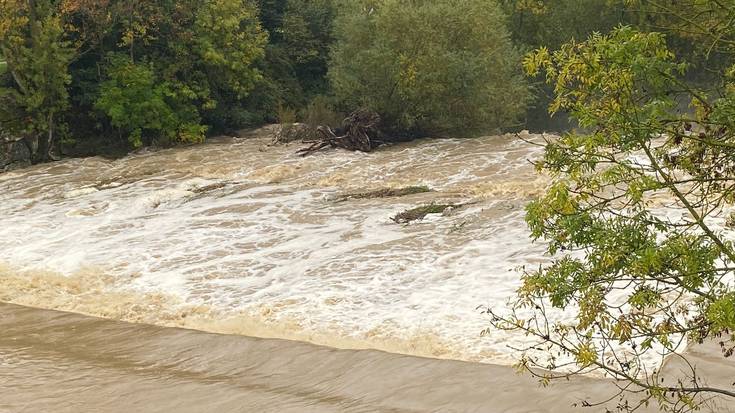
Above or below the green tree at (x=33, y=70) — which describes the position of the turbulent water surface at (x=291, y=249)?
below

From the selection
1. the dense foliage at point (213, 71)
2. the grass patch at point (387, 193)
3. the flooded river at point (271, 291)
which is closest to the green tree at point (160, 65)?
the dense foliage at point (213, 71)

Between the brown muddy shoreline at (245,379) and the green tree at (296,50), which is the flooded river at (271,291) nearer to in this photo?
the brown muddy shoreline at (245,379)

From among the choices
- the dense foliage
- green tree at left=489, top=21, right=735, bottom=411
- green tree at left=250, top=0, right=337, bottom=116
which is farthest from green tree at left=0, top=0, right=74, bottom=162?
green tree at left=489, top=21, right=735, bottom=411

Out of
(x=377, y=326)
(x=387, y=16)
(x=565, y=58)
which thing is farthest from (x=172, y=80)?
(x=565, y=58)

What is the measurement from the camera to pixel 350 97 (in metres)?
22.2

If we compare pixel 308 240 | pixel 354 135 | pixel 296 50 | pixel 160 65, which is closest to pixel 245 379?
pixel 308 240

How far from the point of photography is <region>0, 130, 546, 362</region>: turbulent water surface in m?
8.24

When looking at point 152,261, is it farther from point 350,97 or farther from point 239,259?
point 350,97

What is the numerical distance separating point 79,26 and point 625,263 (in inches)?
910

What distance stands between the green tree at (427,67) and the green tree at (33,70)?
8089mm

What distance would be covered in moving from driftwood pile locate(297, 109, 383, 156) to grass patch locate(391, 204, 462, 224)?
7588 millimetres

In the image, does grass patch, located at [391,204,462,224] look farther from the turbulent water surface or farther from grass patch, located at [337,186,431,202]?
grass patch, located at [337,186,431,202]

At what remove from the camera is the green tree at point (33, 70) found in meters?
20.9

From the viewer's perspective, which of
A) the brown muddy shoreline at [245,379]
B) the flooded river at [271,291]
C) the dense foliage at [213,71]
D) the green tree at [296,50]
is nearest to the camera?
the brown muddy shoreline at [245,379]
